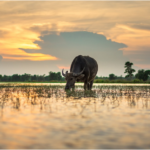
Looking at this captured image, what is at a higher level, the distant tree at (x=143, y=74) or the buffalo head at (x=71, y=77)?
the distant tree at (x=143, y=74)

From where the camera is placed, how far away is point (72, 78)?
1360 cm

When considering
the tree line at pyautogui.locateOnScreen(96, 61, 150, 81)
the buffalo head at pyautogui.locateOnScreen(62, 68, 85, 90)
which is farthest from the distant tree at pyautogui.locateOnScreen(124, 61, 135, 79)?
the buffalo head at pyautogui.locateOnScreen(62, 68, 85, 90)

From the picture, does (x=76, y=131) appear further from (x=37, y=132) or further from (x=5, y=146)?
(x=5, y=146)

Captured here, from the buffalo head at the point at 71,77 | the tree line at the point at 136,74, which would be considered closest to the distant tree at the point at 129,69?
the tree line at the point at 136,74

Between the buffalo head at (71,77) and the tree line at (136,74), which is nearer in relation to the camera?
the buffalo head at (71,77)

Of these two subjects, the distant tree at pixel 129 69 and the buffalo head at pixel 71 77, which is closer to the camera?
the buffalo head at pixel 71 77

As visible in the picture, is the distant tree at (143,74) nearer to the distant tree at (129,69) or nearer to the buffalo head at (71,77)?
the distant tree at (129,69)

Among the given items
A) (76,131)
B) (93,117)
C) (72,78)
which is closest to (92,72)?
(72,78)

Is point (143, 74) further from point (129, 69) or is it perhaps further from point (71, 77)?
point (71, 77)

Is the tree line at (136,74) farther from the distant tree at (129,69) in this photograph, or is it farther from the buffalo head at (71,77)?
the buffalo head at (71,77)

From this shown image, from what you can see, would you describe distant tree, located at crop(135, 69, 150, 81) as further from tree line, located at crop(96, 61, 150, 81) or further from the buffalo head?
the buffalo head

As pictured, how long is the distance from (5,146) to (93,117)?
2.20 metres

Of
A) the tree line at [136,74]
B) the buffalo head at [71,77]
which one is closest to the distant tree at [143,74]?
the tree line at [136,74]

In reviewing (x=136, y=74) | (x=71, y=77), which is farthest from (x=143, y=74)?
(x=71, y=77)
